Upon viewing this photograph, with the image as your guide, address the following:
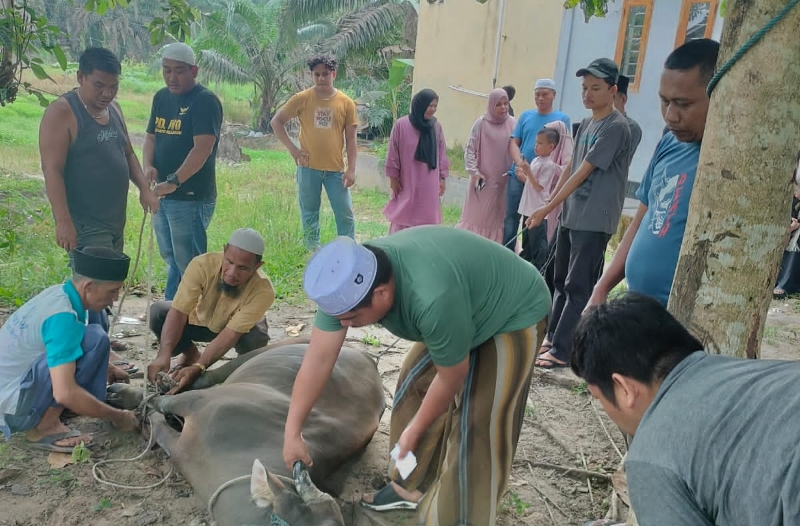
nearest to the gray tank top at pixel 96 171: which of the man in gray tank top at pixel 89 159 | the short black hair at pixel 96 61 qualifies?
the man in gray tank top at pixel 89 159

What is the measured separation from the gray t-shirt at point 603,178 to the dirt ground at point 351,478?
1.19 metres

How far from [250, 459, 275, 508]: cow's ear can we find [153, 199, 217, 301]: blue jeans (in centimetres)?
313

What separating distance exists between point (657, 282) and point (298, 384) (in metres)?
1.66

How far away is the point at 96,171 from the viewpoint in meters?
4.63

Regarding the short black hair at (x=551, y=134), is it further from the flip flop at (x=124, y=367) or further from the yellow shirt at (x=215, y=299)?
the flip flop at (x=124, y=367)

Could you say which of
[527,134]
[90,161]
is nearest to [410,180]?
[527,134]

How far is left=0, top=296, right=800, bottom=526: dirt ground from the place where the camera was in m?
3.11

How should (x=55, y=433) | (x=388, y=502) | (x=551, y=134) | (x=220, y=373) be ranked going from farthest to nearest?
1. (x=551, y=134)
2. (x=220, y=373)
3. (x=55, y=433)
4. (x=388, y=502)

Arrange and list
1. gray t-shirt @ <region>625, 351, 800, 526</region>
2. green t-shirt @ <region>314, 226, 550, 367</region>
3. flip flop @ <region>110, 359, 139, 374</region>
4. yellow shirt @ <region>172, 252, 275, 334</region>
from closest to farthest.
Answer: gray t-shirt @ <region>625, 351, 800, 526</region> → green t-shirt @ <region>314, 226, 550, 367</region> → yellow shirt @ <region>172, 252, 275, 334</region> → flip flop @ <region>110, 359, 139, 374</region>

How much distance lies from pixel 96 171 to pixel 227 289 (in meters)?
1.30

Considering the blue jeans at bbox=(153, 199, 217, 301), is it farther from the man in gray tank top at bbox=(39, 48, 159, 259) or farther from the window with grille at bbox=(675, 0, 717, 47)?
the window with grille at bbox=(675, 0, 717, 47)

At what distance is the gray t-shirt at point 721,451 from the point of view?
1.43 metres

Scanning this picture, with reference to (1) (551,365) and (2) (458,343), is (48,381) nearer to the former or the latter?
(2) (458,343)

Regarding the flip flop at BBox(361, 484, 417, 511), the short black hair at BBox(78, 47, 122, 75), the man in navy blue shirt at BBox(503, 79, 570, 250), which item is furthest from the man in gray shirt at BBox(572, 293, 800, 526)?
the man in navy blue shirt at BBox(503, 79, 570, 250)
